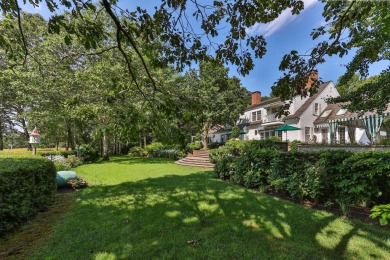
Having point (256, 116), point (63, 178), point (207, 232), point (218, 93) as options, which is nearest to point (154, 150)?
point (218, 93)

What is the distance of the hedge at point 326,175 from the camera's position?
4523 mm

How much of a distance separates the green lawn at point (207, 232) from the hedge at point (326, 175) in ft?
2.10

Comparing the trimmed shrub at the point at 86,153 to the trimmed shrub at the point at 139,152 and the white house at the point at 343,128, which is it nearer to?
the trimmed shrub at the point at 139,152

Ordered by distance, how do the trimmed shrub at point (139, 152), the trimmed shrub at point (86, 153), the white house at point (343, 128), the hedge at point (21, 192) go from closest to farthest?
the hedge at point (21, 192) → the white house at point (343, 128) → the trimmed shrub at point (86, 153) → the trimmed shrub at point (139, 152)

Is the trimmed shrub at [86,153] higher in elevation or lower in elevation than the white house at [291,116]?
lower

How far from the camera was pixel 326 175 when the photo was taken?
5422 mm

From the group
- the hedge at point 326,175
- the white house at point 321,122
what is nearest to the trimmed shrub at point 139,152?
the white house at point 321,122

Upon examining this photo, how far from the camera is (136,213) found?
204 inches

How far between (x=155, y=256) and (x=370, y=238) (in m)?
3.83

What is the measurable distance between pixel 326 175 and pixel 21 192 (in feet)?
24.1

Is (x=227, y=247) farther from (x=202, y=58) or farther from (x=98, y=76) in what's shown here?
(x=98, y=76)

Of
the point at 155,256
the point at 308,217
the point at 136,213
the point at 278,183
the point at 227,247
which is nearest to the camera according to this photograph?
the point at 155,256

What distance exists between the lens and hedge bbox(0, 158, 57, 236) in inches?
161

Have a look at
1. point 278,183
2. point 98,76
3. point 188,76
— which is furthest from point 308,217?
point 188,76
